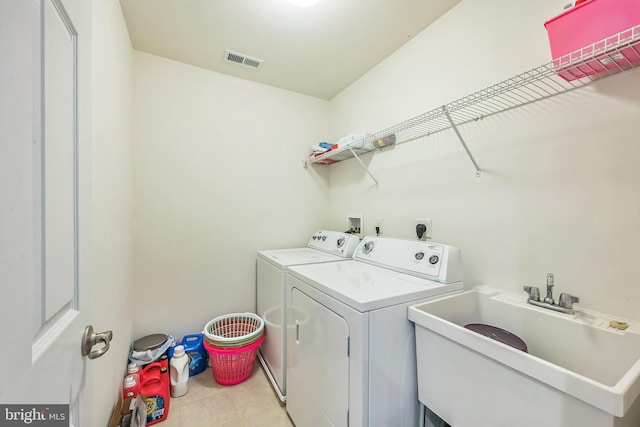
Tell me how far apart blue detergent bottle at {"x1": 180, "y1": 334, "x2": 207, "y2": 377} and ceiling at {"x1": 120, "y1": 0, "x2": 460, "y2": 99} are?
7.91 ft

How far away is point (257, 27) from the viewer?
1.77m

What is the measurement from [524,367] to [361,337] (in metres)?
0.51

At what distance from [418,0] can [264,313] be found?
2.50 metres

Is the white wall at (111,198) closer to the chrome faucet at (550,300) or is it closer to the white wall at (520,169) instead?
the white wall at (520,169)

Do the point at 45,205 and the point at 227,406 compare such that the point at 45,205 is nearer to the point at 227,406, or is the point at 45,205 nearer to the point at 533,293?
the point at 533,293

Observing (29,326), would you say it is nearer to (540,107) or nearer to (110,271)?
(110,271)

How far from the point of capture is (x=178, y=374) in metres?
1.82

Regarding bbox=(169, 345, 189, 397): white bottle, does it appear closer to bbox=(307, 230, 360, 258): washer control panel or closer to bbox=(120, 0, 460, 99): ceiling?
bbox=(307, 230, 360, 258): washer control panel

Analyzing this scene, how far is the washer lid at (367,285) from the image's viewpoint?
3.49 feet

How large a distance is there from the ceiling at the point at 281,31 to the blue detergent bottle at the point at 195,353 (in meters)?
2.41

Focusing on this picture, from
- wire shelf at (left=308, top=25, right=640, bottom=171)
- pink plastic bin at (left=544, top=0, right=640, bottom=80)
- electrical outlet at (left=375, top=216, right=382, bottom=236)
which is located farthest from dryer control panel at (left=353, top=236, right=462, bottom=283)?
pink plastic bin at (left=544, top=0, right=640, bottom=80)

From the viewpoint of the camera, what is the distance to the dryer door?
1102 mm

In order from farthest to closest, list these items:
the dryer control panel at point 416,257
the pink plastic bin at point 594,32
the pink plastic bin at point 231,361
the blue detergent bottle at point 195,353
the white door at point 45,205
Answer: the blue detergent bottle at point 195,353, the pink plastic bin at point 231,361, the dryer control panel at point 416,257, the pink plastic bin at point 594,32, the white door at point 45,205

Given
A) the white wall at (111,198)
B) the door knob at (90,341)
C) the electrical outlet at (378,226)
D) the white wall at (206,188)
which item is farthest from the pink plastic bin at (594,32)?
the white wall at (206,188)
